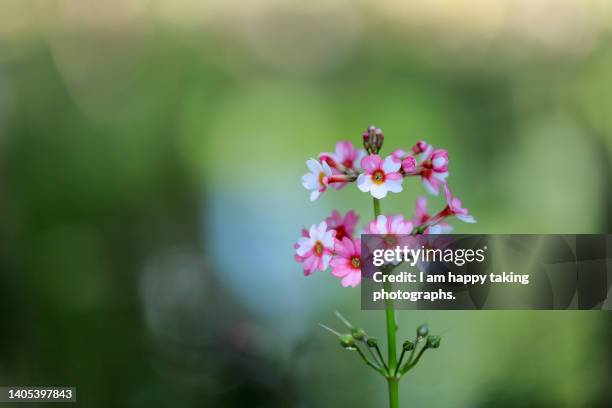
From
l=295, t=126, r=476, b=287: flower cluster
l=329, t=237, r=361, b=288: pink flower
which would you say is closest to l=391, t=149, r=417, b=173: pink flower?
l=295, t=126, r=476, b=287: flower cluster

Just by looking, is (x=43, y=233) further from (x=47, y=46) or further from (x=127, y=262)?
(x=47, y=46)

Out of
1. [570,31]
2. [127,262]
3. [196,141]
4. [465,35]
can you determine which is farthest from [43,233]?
[570,31]

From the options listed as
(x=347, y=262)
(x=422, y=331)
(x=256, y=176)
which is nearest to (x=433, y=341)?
(x=422, y=331)

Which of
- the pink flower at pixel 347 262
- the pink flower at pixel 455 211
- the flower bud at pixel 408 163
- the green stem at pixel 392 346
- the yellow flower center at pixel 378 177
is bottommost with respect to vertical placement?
the green stem at pixel 392 346

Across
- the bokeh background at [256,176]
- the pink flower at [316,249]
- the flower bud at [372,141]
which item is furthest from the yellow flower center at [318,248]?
the bokeh background at [256,176]

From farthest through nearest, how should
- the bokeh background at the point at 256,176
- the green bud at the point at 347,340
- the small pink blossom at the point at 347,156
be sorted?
the bokeh background at the point at 256,176, the small pink blossom at the point at 347,156, the green bud at the point at 347,340

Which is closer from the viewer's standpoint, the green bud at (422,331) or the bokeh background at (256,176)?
the green bud at (422,331)

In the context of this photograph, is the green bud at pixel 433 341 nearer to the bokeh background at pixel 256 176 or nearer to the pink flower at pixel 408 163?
the pink flower at pixel 408 163

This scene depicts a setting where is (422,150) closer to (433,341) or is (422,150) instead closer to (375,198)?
(375,198)

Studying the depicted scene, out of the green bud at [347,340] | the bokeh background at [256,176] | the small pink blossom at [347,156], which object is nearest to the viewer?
the green bud at [347,340]
